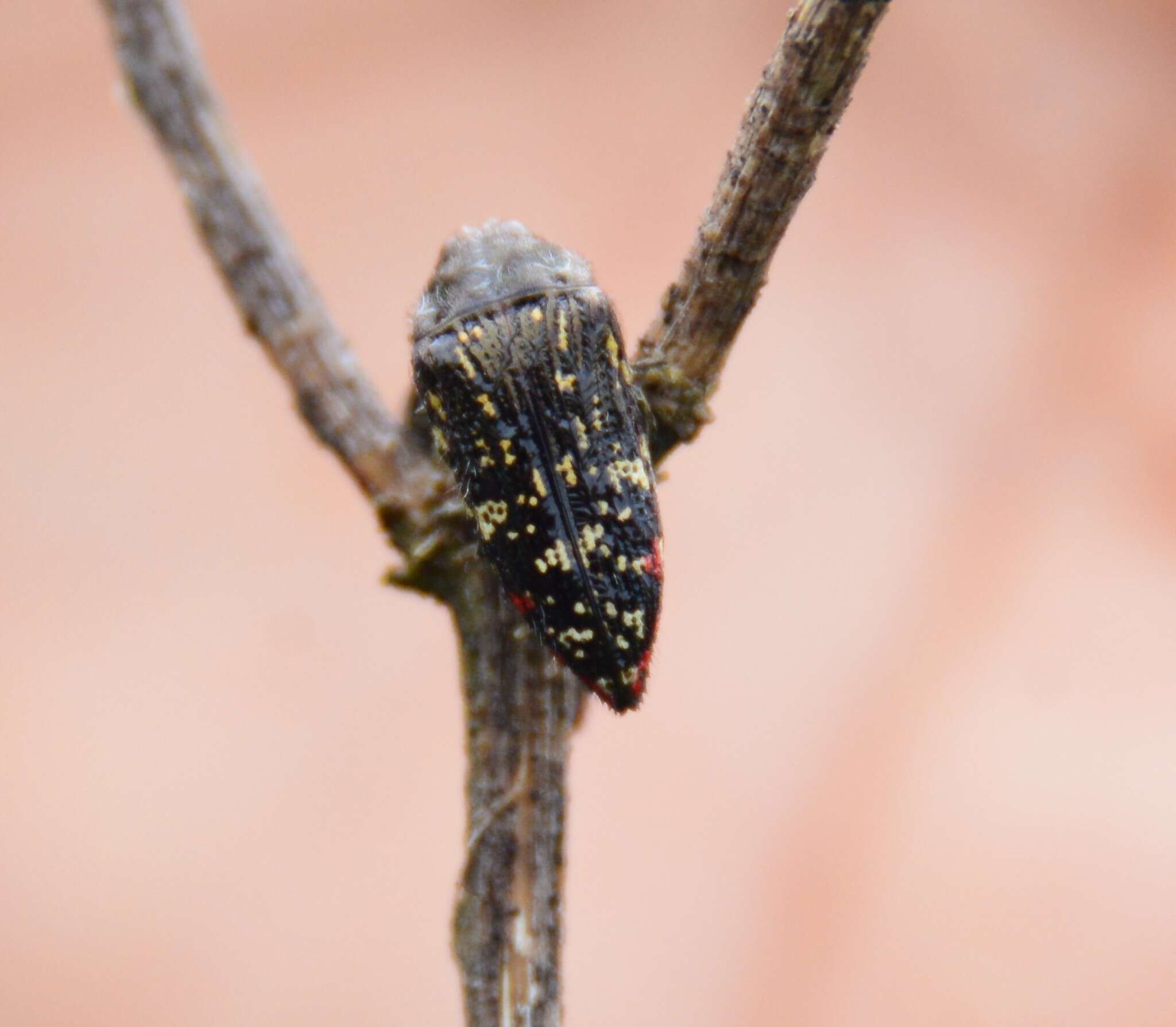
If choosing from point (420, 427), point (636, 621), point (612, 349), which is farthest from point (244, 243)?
point (636, 621)

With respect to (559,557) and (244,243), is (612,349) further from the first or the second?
(244,243)

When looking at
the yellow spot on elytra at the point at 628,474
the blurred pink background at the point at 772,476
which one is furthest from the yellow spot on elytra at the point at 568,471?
the blurred pink background at the point at 772,476

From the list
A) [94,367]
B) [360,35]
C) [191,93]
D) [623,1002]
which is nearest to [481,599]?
[191,93]

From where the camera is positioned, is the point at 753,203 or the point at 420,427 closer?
the point at 753,203

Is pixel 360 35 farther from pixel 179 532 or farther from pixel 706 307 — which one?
pixel 706 307

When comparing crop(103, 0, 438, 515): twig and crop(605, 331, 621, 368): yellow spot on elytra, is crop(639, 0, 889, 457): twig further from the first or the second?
crop(103, 0, 438, 515): twig

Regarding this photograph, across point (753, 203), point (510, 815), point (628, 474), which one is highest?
point (753, 203)
